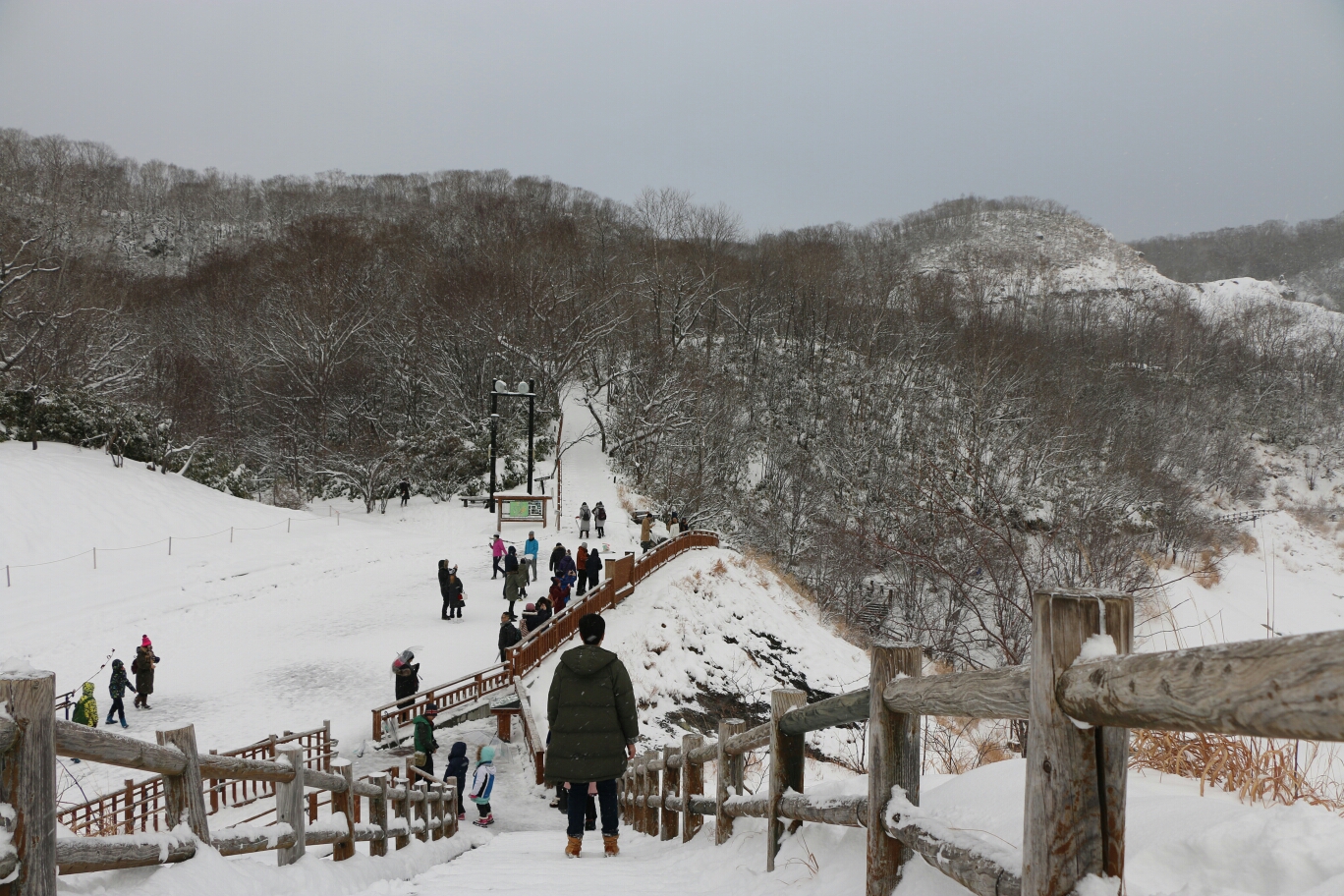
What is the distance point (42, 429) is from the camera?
28844 mm

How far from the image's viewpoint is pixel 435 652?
16438 millimetres

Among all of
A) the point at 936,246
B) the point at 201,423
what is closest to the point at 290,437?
the point at 201,423

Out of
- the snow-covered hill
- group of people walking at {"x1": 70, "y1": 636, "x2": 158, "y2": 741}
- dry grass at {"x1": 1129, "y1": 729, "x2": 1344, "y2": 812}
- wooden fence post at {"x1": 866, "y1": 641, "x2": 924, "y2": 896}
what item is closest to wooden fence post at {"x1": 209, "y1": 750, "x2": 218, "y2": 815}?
group of people walking at {"x1": 70, "y1": 636, "x2": 158, "y2": 741}

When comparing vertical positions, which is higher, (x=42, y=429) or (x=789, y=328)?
(x=789, y=328)

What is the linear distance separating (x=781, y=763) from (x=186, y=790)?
8.75 feet

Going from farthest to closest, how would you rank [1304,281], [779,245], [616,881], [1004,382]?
1. [1304,281]
2. [779,245]
3. [1004,382]
4. [616,881]

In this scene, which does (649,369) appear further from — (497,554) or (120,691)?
(120,691)

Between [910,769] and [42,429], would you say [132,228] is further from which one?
[910,769]

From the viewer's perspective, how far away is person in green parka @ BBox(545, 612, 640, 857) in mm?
5355

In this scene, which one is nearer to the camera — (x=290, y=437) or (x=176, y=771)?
(x=176, y=771)

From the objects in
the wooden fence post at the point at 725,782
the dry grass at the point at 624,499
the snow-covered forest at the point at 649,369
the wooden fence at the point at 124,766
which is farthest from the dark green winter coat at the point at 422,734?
the dry grass at the point at 624,499

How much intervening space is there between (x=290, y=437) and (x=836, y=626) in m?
28.8

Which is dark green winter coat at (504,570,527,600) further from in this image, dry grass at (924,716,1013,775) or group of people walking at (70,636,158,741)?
dry grass at (924,716,1013,775)

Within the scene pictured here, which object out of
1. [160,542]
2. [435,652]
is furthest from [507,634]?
[160,542]
